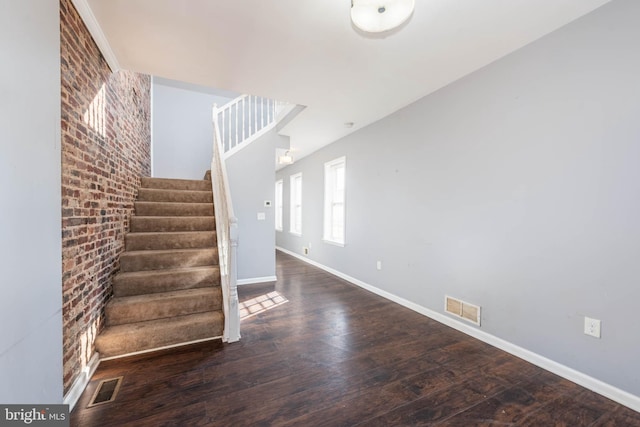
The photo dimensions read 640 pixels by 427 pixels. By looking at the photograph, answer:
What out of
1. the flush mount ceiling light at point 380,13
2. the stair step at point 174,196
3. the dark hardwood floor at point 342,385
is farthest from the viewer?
the stair step at point 174,196

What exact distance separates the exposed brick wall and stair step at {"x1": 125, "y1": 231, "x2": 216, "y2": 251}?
17cm

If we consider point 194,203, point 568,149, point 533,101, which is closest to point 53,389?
point 194,203

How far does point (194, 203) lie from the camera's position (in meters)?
3.74

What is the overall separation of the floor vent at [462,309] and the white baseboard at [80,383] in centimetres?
323

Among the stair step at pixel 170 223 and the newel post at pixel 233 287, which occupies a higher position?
the stair step at pixel 170 223

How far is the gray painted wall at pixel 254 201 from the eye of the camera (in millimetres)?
4289

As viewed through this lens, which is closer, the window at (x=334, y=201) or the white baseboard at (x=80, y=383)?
the white baseboard at (x=80, y=383)

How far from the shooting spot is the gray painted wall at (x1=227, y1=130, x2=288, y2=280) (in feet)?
14.1

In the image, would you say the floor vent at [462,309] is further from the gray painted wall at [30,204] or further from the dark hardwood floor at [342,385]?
the gray painted wall at [30,204]

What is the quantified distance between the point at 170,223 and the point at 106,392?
1966 mm

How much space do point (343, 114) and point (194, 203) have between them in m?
2.55

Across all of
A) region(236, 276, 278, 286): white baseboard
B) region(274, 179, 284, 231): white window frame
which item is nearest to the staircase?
region(236, 276, 278, 286): white baseboard

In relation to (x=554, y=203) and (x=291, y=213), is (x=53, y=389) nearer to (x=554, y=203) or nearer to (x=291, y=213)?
(x=554, y=203)

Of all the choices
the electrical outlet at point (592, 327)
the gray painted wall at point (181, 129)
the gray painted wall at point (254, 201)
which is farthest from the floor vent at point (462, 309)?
the gray painted wall at point (181, 129)
